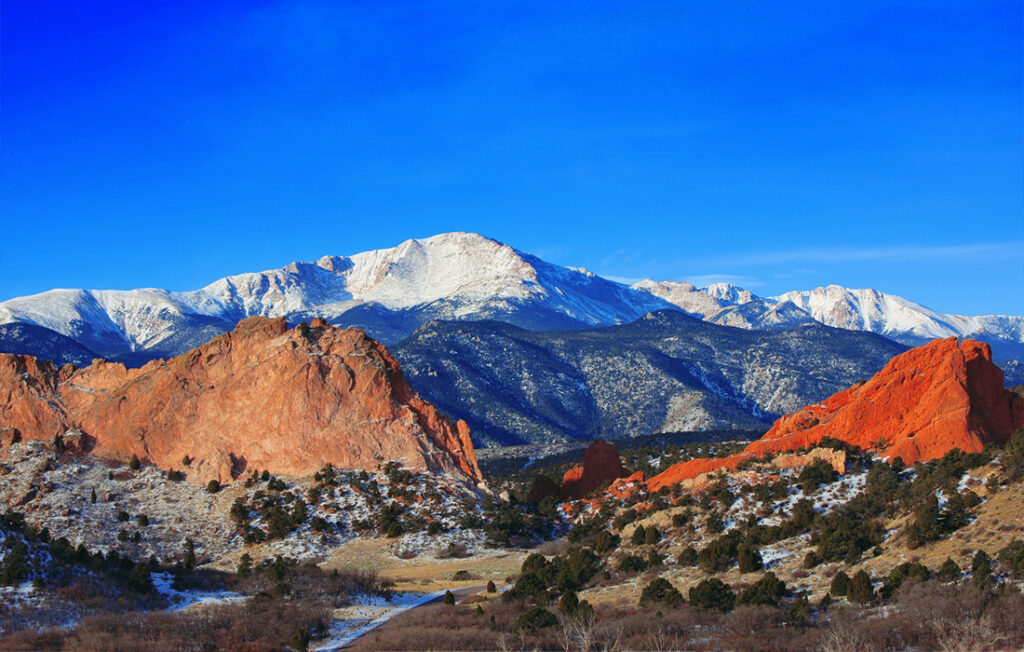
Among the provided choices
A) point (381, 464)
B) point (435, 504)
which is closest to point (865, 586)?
point (435, 504)

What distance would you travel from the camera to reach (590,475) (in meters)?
83.3

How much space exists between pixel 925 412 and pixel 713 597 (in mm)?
27494

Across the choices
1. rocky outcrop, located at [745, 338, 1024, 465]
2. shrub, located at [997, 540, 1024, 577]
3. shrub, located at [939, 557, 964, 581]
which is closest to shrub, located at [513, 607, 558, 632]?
shrub, located at [939, 557, 964, 581]

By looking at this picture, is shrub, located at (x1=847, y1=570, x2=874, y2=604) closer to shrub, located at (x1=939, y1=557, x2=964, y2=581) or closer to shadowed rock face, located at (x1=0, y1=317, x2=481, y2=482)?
shrub, located at (x1=939, y1=557, x2=964, y2=581)

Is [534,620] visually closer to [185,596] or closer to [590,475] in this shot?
[185,596]

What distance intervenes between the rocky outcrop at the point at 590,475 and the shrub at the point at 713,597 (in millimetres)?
44554

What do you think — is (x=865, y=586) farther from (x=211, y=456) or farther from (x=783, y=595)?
(x=211, y=456)

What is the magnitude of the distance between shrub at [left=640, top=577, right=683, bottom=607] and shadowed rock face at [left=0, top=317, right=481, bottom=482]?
34008 mm

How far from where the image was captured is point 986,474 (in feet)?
148

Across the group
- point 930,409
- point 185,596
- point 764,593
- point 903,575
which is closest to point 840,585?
point 903,575

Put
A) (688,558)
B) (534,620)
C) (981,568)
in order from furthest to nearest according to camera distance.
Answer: (688,558), (534,620), (981,568)

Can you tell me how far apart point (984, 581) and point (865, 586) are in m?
4.09

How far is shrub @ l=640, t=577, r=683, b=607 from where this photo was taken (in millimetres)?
38000

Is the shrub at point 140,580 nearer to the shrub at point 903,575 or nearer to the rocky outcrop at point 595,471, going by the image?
the shrub at point 903,575
